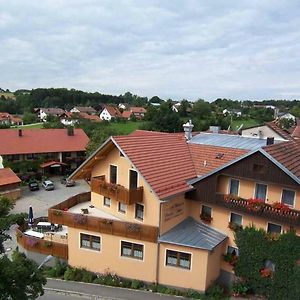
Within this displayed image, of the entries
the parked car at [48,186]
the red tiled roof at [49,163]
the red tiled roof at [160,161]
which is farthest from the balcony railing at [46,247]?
the red tiled roof at [49,163]

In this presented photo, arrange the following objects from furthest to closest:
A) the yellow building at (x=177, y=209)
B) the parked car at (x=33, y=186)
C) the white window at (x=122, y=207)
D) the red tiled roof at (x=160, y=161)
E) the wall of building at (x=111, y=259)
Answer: the parked car at (x=33, y=186) → the white window at (x=122, y=207) → the wall of building at (x=111, y=259) → the red tiled roof at (x=160, y=161) → the yellow building at (x=177, y=209)

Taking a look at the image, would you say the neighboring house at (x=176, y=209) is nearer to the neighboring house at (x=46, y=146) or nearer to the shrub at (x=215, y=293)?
the shrub at (x=215, y=293)

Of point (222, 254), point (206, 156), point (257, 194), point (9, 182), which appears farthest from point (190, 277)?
point (9, 182)

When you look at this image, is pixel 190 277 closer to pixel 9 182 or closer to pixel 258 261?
pixel 258 261

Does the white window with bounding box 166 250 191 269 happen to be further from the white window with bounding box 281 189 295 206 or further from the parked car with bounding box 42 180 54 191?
the parked car with bounding box 42 180 54 191

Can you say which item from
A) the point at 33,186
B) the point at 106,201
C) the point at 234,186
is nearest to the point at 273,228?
the point at 234,186

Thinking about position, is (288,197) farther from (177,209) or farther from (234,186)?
(177,209)
